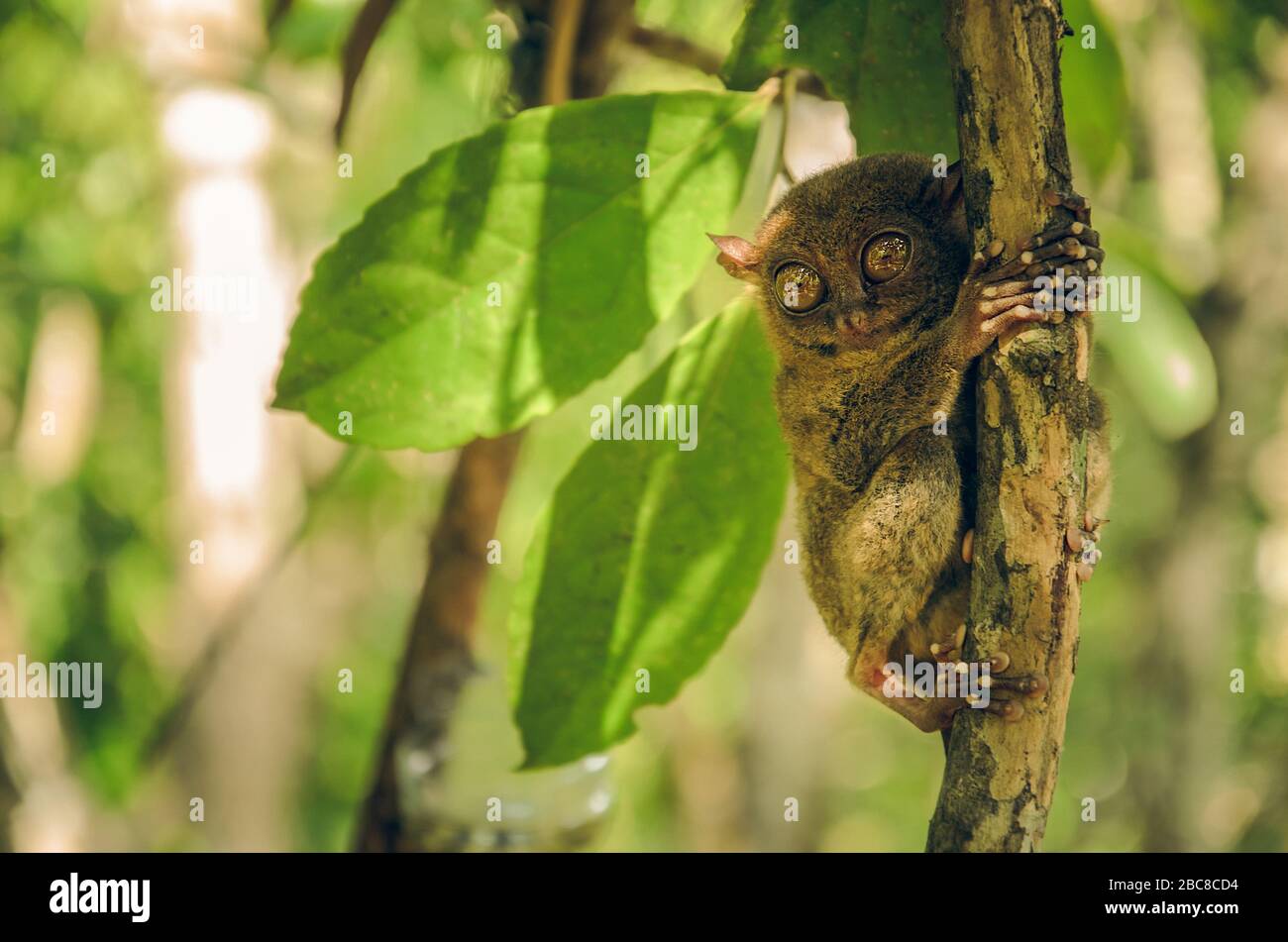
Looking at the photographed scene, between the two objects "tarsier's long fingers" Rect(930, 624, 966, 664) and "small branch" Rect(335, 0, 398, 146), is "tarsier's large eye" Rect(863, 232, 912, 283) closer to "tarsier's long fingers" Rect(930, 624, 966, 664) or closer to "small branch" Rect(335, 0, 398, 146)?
"tarsier's long fingers" Rect(930, 624, 966, 664)

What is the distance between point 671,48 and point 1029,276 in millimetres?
1449

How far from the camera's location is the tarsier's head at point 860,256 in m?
2.20

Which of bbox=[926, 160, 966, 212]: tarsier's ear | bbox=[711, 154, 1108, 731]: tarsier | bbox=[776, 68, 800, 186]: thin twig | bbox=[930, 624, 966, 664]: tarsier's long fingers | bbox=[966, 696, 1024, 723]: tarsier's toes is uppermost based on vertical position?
bbox=[776, 68, 800, 186]: thin twig

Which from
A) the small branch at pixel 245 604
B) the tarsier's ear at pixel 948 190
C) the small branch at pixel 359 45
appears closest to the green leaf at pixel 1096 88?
the tarsier's ear at pixel 948 190

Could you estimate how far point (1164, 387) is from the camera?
2.65 m

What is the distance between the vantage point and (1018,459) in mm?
1661

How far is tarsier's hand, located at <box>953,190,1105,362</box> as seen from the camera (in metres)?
1.66

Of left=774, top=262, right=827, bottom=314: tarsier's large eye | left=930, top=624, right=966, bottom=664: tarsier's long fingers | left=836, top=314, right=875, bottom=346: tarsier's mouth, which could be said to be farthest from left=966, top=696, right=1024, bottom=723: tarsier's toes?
left=774, top=262, right=827, bottom=314: tarsier's large eye

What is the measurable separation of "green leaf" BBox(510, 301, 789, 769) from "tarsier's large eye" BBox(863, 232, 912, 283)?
0.94 ft

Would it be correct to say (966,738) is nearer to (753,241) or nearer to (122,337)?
(753,241)

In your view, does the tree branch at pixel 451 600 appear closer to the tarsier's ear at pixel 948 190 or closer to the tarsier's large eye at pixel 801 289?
the tarsier's large eye at pixel 801 289

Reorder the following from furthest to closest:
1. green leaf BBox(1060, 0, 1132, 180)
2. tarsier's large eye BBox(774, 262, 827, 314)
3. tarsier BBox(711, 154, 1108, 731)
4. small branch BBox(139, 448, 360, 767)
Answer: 1. small branch BBox(139, 448, 360, 767)
2. green leaf BBox(1060, 0, 1132, 180)
3. tarsier's large eye BBox(774, 262, 827, 314)
4. tarsier BBox(711, 154, 1108, 731)

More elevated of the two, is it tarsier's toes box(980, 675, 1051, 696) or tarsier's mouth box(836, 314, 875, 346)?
tarsier's mouth box(836, 314, 875, 346)

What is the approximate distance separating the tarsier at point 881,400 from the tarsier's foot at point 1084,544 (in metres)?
0.26
